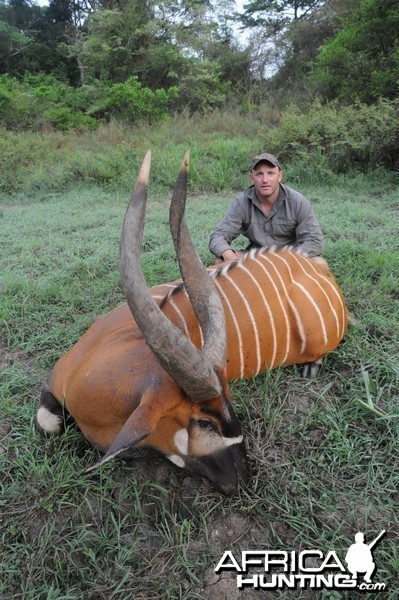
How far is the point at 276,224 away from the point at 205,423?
2073 mm

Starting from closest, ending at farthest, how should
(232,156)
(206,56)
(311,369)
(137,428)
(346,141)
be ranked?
(137,428) → (311,369) → (346,141) → (232,156) → (206,56)

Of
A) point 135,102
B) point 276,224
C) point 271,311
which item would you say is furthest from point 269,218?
point 135,102

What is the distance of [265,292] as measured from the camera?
90.5 inches

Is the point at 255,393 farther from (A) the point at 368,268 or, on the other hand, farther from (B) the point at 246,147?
(B) the point at 246,147

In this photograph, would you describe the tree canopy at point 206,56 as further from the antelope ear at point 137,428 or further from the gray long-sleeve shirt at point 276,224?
the antelope ear at point 137,428

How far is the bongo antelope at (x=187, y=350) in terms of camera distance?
142cm

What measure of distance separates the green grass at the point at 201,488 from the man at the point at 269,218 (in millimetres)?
559

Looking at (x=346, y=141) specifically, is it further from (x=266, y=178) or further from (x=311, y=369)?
(x=311, y=369)

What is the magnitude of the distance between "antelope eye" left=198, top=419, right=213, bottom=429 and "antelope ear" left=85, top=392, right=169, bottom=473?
18 centimetres

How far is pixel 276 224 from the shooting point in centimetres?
335

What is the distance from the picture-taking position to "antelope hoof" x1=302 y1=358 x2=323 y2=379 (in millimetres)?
2436

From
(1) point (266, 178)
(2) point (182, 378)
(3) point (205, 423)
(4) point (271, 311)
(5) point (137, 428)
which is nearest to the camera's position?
(5) point (137, 428)

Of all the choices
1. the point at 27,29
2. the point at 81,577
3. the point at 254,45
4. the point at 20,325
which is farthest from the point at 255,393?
the point at 27,29

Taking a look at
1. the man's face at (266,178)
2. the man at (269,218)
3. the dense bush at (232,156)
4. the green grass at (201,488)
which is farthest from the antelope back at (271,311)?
the dense bush at (232,156)
